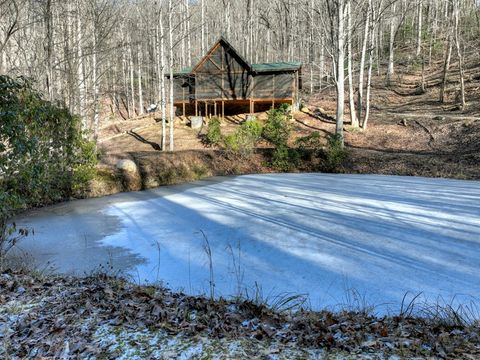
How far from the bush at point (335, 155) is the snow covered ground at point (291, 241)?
4.27 m

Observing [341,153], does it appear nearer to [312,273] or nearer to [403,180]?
[403,180]

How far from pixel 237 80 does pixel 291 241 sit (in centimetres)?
2300

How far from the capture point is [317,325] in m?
3.16

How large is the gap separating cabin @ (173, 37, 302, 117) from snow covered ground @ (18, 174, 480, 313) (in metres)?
17.4

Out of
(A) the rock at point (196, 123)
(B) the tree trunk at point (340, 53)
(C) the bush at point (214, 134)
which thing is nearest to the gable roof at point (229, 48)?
(A) the rock at point (196, 123)

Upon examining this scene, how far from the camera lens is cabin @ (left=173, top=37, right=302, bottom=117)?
2761 cm

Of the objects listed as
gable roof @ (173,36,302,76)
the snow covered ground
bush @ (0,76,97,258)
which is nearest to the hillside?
the snow covered ground

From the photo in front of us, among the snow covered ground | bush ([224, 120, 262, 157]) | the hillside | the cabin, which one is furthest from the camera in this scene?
the cabin

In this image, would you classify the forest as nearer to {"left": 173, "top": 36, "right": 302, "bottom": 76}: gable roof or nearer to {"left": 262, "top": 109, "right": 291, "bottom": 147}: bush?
{"left": 262, "top": 109, "right": 291, "bottom": 147}: bush

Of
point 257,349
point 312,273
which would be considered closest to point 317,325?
point 257,349

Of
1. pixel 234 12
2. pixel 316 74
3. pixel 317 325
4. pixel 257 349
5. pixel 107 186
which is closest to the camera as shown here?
pixel 257 349

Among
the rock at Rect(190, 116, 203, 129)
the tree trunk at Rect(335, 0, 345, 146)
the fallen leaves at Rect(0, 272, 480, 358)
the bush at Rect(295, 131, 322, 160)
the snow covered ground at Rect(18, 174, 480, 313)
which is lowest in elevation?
the snow covered ground at Rect(18, 174, 480, 313)

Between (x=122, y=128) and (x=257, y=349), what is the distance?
30.9m

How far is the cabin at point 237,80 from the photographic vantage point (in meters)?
27.6
